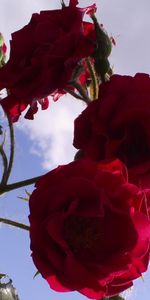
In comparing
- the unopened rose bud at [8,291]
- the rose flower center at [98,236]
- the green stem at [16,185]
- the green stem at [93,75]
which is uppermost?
the green stem at [93,75]

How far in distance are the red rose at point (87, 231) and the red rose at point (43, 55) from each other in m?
0.19

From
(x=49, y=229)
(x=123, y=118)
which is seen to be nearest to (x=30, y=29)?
(x=123, y=118)

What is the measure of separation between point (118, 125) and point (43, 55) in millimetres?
166

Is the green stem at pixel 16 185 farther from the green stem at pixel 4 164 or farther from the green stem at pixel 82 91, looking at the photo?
the green stem at pixel 82 91

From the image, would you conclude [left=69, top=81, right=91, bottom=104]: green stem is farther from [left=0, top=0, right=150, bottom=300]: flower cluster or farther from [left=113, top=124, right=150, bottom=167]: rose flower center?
[left=113, top=124, right=150, bottom=167]: rose flower center

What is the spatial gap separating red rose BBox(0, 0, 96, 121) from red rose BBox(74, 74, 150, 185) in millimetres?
92

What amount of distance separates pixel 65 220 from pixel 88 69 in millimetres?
313

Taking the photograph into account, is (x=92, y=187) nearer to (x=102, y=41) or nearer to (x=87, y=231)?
(x=87, y=231)

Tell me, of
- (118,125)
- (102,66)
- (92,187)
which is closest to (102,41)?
(102,66)

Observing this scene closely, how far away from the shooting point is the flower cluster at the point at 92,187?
2.32 ft

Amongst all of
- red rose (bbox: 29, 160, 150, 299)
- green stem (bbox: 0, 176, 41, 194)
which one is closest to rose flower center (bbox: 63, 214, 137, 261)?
red rose (bbox: 29, 160, 150, 299)

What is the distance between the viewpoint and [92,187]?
722 millimetres

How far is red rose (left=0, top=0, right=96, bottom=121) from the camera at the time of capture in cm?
86

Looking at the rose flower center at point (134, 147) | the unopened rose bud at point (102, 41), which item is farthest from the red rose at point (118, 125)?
the unopened rose bud at point (102, 41)
